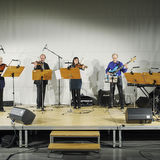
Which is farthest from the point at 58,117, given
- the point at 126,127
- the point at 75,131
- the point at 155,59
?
the point at 155,59

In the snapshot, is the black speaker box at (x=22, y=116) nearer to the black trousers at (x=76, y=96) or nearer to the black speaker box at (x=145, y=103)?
the black trousers at (x=76, y=96)

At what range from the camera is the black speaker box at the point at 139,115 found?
15.4 ft

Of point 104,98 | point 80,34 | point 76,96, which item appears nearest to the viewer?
point 76,96

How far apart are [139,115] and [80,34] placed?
14.5 feet

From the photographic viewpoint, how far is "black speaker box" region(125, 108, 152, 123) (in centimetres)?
471

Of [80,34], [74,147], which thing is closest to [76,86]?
[80,34]

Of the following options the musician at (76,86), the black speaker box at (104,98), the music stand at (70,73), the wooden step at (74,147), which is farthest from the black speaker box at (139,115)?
the black speaker box at (104,98)

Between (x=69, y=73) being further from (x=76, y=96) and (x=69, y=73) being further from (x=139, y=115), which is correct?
(x=139, y=115)

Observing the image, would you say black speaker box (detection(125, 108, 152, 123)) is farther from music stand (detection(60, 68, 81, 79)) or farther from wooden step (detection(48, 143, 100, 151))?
music stand (detection(60, 68, 81, 79))

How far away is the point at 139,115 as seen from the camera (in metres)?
4.72

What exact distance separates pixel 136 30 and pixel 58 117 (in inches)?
173

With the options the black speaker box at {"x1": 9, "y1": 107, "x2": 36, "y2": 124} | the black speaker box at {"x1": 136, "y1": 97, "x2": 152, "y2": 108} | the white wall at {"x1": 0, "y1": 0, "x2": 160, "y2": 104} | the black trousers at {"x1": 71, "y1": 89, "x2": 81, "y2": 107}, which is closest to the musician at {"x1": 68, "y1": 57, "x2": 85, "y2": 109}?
the black trousers at {"x1": 71, "y1": 89, "x2": 81, "y2": 107}

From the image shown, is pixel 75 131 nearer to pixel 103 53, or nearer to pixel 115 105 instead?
pixel 115 105

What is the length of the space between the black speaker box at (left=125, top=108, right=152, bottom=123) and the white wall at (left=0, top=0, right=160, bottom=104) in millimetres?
3565
